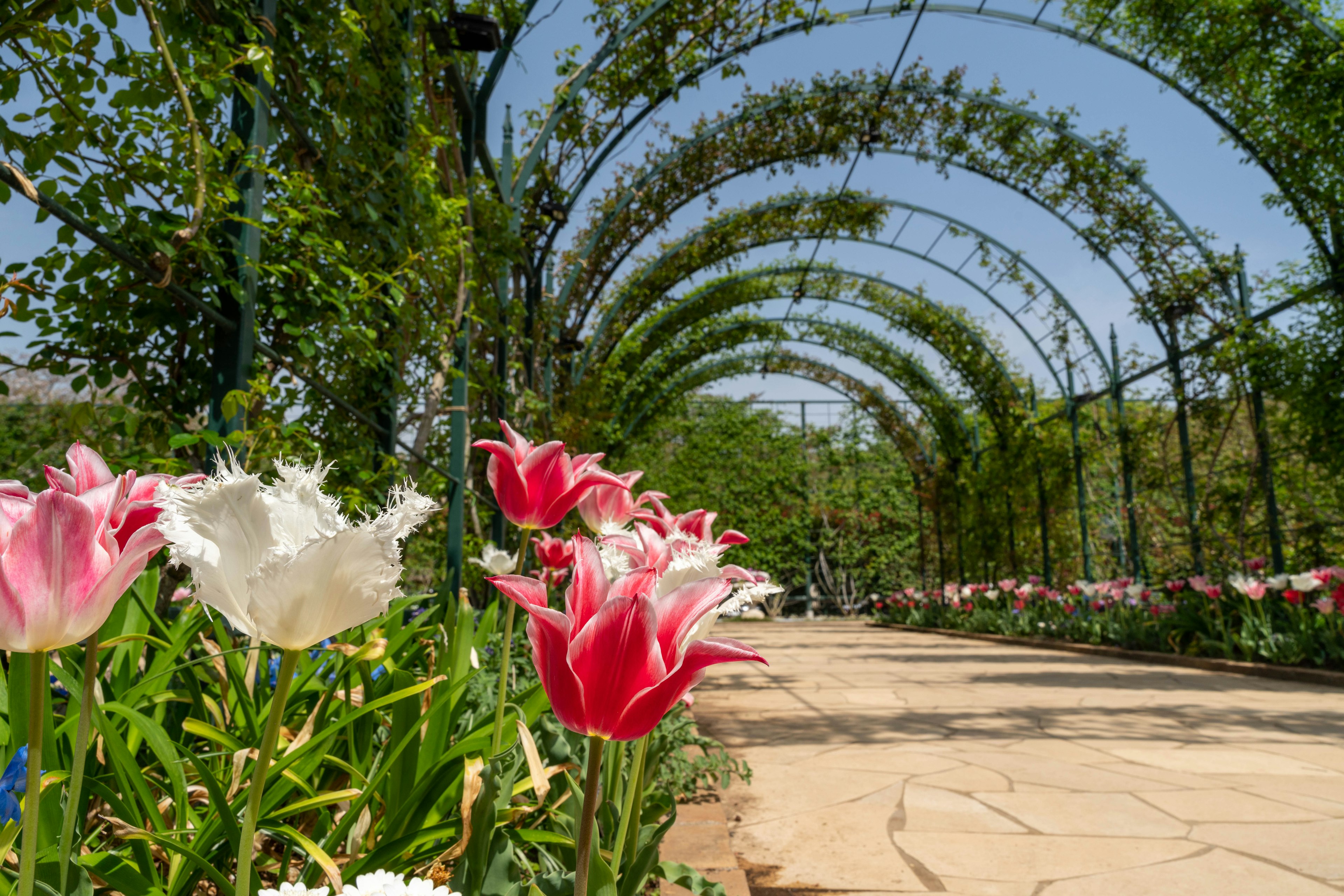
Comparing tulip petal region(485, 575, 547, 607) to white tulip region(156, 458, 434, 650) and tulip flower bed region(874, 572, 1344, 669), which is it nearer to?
white tulip region(156, 458, 434, 650)

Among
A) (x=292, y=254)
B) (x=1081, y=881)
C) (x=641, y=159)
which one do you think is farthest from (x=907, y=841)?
(x=641, y=159)

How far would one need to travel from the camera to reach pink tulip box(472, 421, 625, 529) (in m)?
1.00

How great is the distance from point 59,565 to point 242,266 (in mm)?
1421

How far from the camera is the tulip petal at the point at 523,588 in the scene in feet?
1.74

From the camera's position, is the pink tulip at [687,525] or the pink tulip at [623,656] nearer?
the pink tulip at [623,656]

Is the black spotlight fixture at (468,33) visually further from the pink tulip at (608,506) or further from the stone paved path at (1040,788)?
the stone paved path at (1040,788)

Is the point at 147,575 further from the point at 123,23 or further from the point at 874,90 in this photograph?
the point at 874,90

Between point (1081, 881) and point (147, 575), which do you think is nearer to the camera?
point (147, 575)

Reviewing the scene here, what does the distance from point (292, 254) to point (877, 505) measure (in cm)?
1485

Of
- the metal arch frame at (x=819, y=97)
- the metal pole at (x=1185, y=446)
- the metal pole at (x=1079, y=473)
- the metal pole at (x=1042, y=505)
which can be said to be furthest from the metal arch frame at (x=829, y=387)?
the metal pole at (x=1185, y=446)

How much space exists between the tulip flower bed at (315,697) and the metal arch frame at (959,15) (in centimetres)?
427

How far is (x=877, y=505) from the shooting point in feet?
51.8

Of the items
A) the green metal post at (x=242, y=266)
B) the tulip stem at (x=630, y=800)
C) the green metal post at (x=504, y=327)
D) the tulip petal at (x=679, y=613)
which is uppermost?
the green metal post at (x=504, y=327)

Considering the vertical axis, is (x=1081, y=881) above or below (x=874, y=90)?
below
